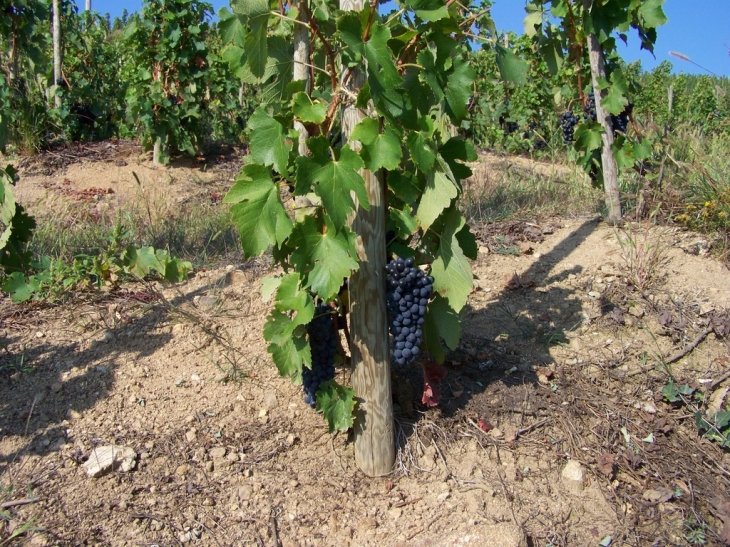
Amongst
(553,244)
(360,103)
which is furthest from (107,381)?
(553,244)

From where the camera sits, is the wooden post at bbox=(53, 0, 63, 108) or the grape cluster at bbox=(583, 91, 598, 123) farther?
the wooden post at bbox=(53, 0, 63, 108)

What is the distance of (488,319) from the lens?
11.5 feet

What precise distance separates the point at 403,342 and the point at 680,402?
5.00ft

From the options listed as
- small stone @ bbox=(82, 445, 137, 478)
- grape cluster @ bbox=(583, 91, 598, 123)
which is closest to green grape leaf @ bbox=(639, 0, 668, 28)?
grape cluster @ bbox=(583, 91, 598, 123)

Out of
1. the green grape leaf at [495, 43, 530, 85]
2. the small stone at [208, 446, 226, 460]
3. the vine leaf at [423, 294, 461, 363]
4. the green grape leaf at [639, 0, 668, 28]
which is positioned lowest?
the small stone at [208, 446, 226, 460]

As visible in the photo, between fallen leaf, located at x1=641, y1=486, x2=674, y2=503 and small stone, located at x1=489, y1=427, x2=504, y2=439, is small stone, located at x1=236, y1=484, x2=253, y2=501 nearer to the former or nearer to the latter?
small stone, located at x1=489, y1=427, x2=504, y2=439

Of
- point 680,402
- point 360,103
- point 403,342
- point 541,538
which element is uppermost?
point 360,103

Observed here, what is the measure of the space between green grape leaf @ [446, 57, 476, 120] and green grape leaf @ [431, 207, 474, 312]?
39 cm

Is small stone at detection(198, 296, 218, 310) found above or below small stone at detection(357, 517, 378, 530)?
above

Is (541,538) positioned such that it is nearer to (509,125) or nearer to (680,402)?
(680,402)

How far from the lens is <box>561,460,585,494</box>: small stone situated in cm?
260

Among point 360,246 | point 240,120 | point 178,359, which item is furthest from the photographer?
point 240,120

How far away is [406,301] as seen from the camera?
230 cm

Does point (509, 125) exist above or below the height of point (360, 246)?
above
